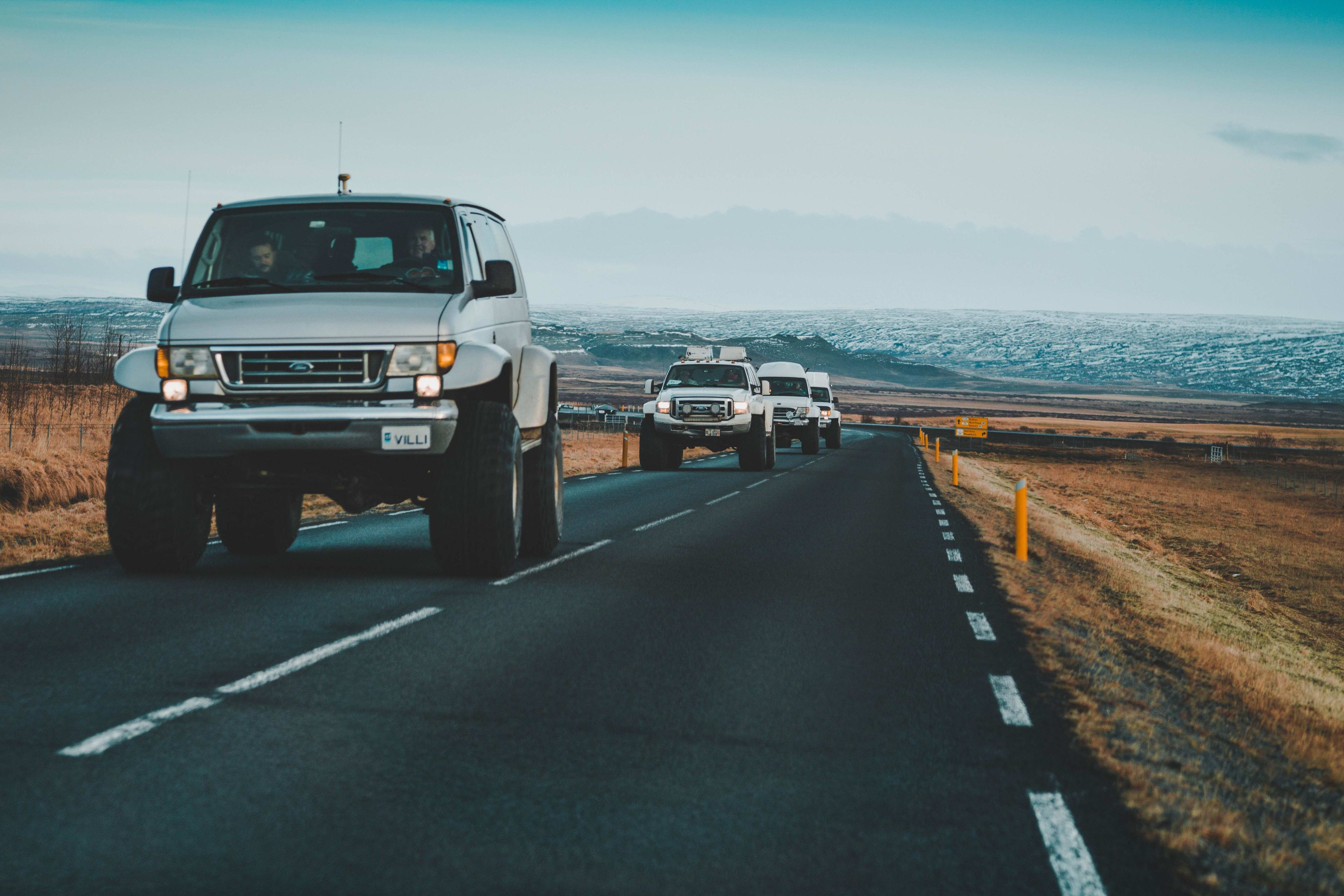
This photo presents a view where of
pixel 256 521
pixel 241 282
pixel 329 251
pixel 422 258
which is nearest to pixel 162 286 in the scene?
pixel 241 282

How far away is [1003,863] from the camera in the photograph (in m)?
4.03

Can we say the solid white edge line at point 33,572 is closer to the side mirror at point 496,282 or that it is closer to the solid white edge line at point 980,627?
the side mirror at point 496,282

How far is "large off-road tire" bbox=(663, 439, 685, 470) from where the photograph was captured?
28.3m

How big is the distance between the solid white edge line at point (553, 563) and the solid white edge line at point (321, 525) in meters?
3.43

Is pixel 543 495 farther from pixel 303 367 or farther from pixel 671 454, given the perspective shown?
pixel 671 454

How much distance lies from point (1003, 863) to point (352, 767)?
2472 mm

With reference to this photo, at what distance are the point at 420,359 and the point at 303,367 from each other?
32.5 inches

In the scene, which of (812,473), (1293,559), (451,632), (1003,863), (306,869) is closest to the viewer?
(306,869)

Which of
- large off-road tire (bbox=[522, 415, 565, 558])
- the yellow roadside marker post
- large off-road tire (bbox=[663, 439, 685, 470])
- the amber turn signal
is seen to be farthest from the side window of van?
large off-road tire (bbox=[663, 439, 685, 470])

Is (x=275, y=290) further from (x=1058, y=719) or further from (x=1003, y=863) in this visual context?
(x=1003, y=863)

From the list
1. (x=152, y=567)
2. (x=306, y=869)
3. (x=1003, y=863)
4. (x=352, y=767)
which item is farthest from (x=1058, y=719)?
(x=152, y=567)

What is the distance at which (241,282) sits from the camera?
934cm

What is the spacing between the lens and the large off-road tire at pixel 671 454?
2833 cm

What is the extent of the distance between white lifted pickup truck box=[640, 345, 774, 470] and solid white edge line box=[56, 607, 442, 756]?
63.4 feet
